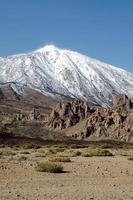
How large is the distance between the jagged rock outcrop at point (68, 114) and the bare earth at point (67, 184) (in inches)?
5115

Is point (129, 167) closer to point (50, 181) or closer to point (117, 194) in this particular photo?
point (50, 181)

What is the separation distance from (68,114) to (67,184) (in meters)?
144

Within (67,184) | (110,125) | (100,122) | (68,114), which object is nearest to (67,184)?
(67,184)

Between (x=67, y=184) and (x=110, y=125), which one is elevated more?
(x=110, y=125)

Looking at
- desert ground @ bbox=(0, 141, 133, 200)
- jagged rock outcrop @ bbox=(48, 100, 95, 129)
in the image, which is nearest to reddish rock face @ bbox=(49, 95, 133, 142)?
jagged rock outcrop @ bbox=(48, 100, 95, 129)

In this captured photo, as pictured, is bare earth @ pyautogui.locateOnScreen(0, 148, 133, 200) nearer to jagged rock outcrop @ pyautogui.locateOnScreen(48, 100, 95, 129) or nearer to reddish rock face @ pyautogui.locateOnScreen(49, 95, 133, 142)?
reddish rock face @ pyautogui.locateOnScreen(49, 95, 133, 142)

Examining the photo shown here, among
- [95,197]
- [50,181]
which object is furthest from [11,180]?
[95,197]

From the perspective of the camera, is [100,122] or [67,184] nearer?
[67,184]

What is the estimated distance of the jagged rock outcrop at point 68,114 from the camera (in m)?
159

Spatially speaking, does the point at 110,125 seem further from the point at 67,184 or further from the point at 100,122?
the point at 67,184

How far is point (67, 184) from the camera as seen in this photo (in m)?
20.5

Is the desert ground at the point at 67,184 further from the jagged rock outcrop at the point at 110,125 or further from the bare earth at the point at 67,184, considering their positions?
the jagged rock outcrop at the point at 110,125

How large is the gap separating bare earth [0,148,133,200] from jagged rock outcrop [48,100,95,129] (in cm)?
12993

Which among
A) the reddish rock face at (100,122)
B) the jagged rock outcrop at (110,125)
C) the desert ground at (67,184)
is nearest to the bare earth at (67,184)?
the desert ground at (67,184)
